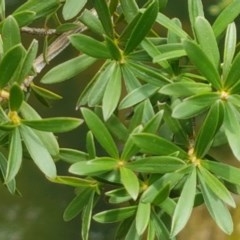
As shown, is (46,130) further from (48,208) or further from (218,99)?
(48,208)

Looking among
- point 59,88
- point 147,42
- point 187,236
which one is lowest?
point 187,236

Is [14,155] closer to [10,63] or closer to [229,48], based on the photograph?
[10,63]

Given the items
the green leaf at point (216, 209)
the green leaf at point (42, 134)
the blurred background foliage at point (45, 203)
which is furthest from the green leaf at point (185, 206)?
the blurred background foliage at point (45, 203)

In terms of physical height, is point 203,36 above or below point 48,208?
above

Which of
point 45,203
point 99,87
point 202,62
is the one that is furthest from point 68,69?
point 45,203

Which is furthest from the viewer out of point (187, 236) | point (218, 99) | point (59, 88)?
point (59, 88)

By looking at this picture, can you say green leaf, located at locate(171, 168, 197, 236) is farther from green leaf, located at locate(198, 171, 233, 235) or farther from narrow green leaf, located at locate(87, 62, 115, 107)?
narrow green leaf, located at locate(87, 62, 115, 107)

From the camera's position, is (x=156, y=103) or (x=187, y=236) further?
(x=187, y=236)

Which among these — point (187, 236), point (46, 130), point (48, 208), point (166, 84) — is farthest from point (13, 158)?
point (48, 208)
